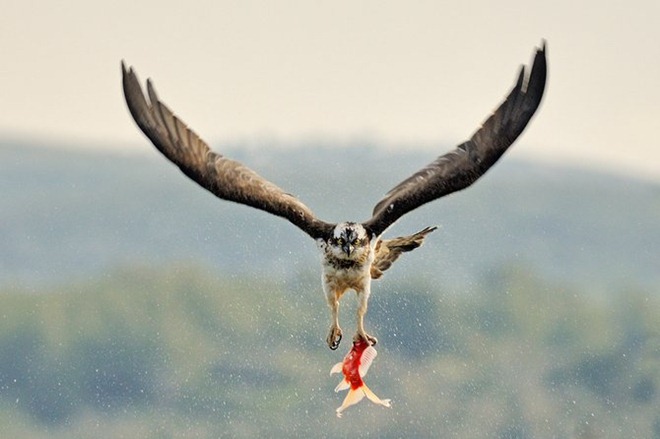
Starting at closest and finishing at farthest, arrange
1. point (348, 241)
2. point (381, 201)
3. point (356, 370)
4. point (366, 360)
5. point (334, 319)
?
point (348, 241) < point (356, 370) < point (366, 360) < point (334, 319) < point (381, 201)

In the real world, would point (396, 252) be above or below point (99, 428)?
above

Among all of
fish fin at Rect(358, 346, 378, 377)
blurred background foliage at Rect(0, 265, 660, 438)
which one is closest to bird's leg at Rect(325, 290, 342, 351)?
fish fin at Rect(358, 346, 378, 377)

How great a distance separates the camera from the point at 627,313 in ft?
177

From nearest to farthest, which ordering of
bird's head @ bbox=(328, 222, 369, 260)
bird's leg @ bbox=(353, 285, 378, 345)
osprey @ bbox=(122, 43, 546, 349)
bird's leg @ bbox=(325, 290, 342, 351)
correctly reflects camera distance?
bird's head @ bbox=(328, 222, 369, 260) < osprey @ bbox=(122, 43, 546, 349) < bird's leg @ bbox=(325, 290, 342, 351) < bird's leg @ bbox=(353, 285, 378, 345)

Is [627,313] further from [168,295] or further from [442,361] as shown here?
[168,295]

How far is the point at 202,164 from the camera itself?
30.0m

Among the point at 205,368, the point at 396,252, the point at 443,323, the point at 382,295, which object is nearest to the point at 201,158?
the point at 396,252

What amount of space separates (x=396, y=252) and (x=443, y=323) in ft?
76.5

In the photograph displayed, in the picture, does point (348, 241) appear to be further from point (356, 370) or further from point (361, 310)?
point (356, 370)

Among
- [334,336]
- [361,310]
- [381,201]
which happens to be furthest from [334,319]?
[381,201]

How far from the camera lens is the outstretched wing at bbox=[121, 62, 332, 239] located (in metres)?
29.6

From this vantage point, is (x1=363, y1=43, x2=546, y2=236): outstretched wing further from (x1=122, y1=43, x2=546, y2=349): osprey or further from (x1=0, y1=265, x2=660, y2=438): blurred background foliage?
(x1=0, y1=265, x2=660, y2=438): blurred background foliage

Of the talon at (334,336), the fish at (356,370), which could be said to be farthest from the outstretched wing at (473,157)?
the fish at (356,370)

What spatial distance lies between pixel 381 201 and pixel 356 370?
2.37 metres
